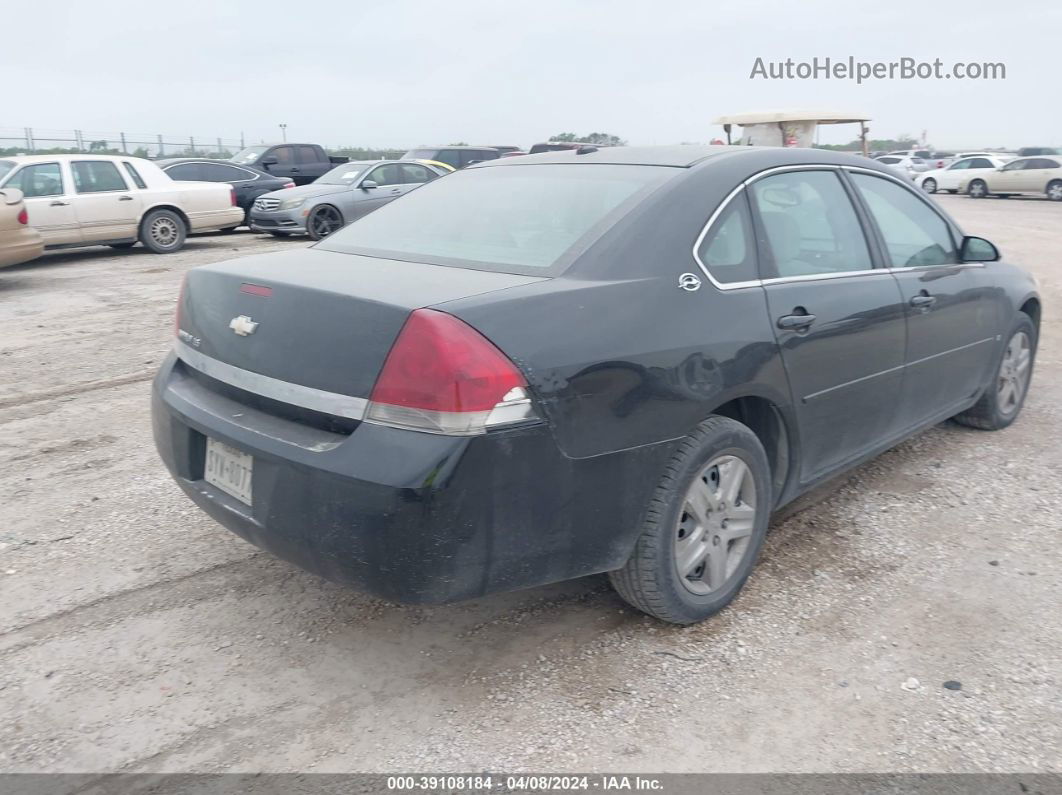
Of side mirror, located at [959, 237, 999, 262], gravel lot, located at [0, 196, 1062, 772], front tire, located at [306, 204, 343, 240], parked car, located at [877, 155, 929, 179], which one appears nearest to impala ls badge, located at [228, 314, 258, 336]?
gravel lot, located at [0, 196, 1062, 772]

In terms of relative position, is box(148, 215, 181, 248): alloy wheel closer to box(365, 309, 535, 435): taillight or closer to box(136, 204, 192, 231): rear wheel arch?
box(136, 204, 192, 231): rear wheel arch

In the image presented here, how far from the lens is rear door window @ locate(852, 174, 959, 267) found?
163 inches

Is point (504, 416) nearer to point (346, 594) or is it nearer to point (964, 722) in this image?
point (346, 594)

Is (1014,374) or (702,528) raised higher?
(1014,374)

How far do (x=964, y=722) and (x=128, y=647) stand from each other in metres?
2.70

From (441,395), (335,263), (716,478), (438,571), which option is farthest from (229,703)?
(716,478)

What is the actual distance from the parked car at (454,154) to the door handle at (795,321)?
18332 millimetres

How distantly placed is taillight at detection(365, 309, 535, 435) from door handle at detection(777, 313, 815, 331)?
125cm

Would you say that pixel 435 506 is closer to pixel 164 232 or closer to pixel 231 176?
pixel 164 232

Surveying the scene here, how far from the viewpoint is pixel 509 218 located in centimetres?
339

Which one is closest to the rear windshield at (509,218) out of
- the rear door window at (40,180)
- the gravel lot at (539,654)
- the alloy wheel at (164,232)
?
the gravel lot at (539,654)

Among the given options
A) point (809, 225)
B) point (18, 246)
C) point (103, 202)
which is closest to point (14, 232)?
point (18, 246)

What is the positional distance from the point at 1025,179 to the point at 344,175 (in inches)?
873

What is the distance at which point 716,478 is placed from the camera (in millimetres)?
3184
